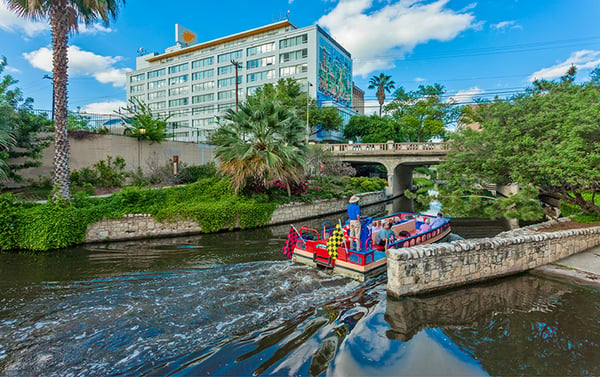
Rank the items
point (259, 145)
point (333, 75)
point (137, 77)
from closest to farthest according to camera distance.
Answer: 1. point (259, 145)
2. point (333, 75)
3. point (137, 77)

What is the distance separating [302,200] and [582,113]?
13.7 meters

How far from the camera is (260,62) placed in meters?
53.2

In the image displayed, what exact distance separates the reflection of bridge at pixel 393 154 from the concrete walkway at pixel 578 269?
20421 millimetres

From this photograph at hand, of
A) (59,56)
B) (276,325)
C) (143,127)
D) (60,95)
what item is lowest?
(276,325)

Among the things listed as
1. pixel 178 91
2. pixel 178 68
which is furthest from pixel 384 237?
pixel 178 68

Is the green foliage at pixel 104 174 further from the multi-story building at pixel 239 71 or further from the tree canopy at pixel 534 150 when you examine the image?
the multi-story building at pixel 239 71

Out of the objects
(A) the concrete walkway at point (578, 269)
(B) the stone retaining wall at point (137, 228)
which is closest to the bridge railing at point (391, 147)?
(B) the stone retaining wall at point (137, 228)

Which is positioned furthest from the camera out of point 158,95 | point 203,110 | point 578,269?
point 158,95

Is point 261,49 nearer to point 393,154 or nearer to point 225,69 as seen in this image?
point 225,69

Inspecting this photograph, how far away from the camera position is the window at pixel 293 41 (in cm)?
4859

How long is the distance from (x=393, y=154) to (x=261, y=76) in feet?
106

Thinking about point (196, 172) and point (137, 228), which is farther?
point (196, 172)

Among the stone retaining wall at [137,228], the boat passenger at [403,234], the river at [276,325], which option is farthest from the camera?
the stone retaining wall at [137,228]

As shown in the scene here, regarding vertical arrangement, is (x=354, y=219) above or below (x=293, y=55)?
below
